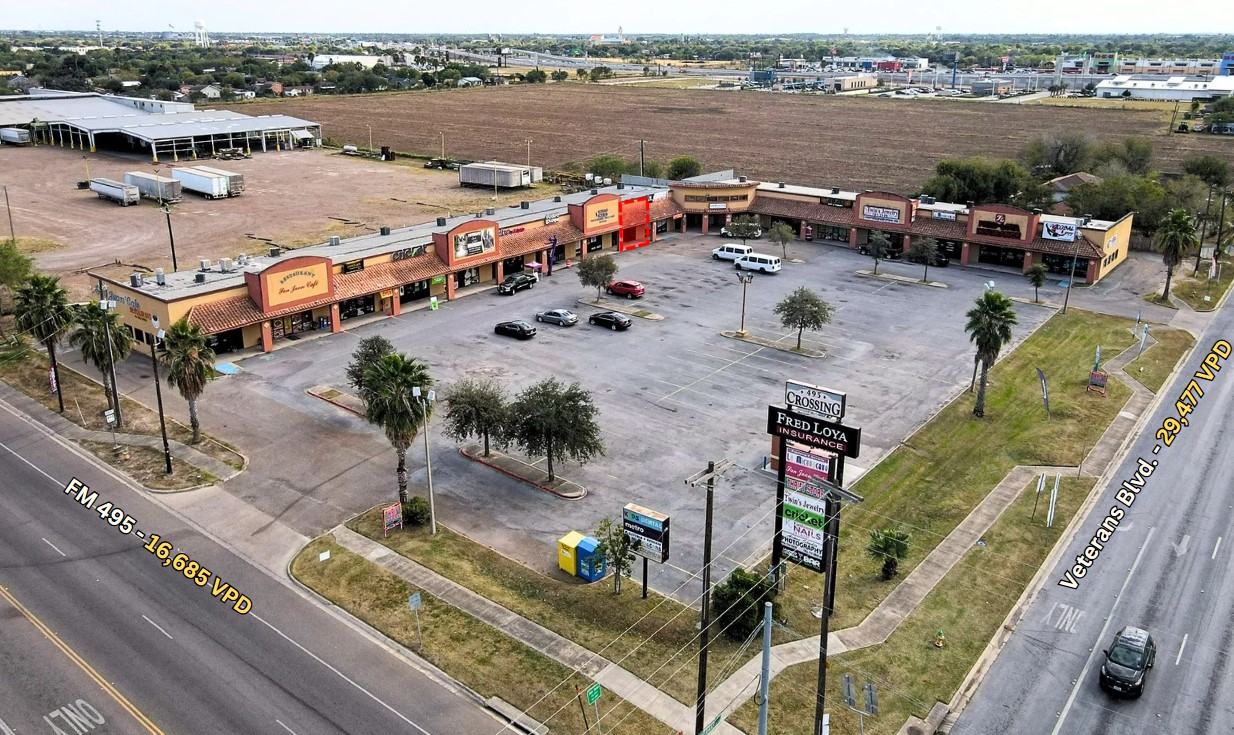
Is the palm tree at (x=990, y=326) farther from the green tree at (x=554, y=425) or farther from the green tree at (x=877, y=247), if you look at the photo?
the green tree at (x=877, y=247)

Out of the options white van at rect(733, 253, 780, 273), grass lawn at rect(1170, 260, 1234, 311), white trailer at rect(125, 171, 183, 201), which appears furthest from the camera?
white trailer at rect(125, 171, 183, 201)

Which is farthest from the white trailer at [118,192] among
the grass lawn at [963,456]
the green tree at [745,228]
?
the grass lawn at [963,456]

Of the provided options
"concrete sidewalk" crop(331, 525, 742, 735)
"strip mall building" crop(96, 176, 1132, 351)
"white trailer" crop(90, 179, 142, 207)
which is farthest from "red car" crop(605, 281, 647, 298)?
"white trailer" crop(90, 179, 142, 207)

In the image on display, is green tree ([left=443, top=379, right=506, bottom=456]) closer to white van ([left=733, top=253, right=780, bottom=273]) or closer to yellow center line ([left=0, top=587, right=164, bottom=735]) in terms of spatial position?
yellow center line ([left=0, top=587, right=164, bottom=735])

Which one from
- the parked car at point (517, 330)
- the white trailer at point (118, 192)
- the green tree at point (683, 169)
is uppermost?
the green tree at point (683, 169)

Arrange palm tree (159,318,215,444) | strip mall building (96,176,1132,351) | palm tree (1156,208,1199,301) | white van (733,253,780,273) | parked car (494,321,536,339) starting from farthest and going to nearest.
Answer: white van (733,253,780,273) → palm tree (1156,208,1199,301) → parked car (494,321,536,339) → strip mall building (96,176,1132,351) → palm tree (159,318,215,444)

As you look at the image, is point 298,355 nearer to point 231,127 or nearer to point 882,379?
point 882,379

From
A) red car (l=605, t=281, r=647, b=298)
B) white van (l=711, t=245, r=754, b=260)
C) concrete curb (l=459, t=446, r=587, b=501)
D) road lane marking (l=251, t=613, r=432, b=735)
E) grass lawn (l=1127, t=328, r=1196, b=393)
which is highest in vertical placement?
white van (l=711, t=245, r=754, b=260)
